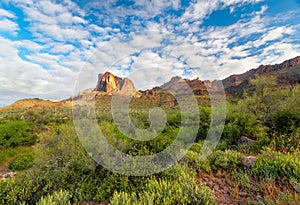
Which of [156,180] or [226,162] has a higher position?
[156,180]

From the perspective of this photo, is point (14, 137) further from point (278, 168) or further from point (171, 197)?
point (278, 168)

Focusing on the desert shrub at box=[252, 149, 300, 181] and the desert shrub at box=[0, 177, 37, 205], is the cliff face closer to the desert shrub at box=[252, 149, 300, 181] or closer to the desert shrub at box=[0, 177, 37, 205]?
the desert shrub at box=[0, 177, 37, 205]

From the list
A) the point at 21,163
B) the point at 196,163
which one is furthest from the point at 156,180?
the point at 21,163

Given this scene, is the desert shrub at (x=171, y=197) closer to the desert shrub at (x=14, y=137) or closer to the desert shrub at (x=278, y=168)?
the desert shrub at (x=278, y=168)

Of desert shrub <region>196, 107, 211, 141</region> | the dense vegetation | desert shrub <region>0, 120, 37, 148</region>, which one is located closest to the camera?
the dense vegetation

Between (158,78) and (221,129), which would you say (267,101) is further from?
(158,78)

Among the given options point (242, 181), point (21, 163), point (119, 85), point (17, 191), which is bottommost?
point (21, 163)

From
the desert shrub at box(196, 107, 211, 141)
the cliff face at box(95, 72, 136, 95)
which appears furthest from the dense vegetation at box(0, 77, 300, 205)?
the desert shrub at box(196, 107, 211, 141)

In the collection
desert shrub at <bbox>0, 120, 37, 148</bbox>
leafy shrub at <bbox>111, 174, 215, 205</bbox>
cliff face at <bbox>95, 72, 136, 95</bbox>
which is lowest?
leafy shrub at <bbox>111, 174, 215, 205</bbox>

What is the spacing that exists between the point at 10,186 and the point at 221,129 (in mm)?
13845

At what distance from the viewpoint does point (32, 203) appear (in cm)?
479

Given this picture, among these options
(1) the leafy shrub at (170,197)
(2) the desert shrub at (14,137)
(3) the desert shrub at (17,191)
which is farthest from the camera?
(2) the desert shrub at (14,137)

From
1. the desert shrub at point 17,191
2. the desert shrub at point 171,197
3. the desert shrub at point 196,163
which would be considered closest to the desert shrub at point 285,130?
the desert shrub at point 196,163

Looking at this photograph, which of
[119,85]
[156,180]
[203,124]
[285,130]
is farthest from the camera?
[203,124]
